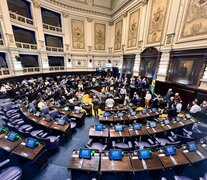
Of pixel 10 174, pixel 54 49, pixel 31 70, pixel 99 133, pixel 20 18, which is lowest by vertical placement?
pixel 10 174

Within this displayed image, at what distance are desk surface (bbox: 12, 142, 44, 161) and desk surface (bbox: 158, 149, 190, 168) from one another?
12.6 feet

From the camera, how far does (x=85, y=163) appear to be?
3100 mm

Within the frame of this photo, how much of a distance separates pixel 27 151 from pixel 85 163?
1944mm

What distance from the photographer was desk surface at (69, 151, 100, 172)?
9.66 ft

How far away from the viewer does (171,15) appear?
A: 9.07 m

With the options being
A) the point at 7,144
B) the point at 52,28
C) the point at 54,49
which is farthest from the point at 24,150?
the point at 52,28

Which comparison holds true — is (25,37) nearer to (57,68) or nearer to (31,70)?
(31,70)

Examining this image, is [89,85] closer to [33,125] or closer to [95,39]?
[33,125]

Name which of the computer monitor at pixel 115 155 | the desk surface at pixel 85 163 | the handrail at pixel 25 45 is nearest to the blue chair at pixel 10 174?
the desk surface at pixel 85 163

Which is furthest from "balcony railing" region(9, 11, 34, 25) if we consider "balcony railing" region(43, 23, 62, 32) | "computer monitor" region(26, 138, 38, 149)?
"computer monitor" region(26, 138, 38, 149)

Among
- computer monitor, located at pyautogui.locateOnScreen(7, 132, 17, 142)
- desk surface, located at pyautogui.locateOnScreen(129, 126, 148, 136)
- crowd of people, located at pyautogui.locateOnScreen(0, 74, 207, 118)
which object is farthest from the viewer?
crowd of people, located at pyautogui.locateOnScreen(0, 74, 207, 118)

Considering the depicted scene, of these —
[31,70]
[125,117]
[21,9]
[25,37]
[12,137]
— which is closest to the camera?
[12,137]

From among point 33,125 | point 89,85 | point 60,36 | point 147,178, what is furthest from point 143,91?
point 60,36

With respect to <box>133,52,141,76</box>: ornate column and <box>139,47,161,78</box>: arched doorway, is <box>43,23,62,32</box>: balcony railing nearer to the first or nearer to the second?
<box>133,52,141,76</box>: ornate column
